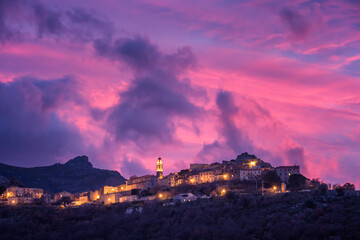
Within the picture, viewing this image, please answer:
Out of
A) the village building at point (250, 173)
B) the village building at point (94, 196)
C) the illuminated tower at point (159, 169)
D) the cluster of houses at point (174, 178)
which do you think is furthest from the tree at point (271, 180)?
the village building at point (94, 196)

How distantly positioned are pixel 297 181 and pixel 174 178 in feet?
151

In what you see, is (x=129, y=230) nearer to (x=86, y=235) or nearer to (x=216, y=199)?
(x=86, y=235)

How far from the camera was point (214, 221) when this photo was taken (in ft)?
231

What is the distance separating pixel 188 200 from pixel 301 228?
42515mm

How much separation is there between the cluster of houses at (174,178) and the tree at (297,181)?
6.72 m

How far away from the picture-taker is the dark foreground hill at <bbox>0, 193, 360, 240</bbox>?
55.6 metres

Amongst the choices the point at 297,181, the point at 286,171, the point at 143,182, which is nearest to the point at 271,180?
the point at 297,181

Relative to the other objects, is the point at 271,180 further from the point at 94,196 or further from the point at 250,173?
the point at 94,196

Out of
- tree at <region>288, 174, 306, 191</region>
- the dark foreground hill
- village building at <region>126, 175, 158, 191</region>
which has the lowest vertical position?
the dark foreground hill

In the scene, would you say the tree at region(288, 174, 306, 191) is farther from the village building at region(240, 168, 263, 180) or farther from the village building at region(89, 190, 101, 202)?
the village building at region(89, 190, 101, 202)

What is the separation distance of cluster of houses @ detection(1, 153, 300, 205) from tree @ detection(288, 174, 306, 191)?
6719 millimetres

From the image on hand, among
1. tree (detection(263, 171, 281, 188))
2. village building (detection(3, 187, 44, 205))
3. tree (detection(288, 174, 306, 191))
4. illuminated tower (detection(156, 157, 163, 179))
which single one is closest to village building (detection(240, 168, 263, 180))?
tree (detection(263, 171, 281, 188))

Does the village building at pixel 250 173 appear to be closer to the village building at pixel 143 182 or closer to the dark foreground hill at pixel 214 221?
the village building at pixel 143 182

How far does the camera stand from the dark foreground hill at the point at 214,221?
55625 millimetres
